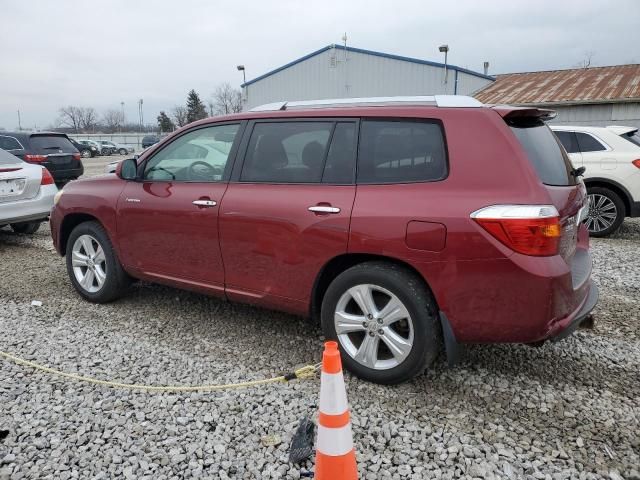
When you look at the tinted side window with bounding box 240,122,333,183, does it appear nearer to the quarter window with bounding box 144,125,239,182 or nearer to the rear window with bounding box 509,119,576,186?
the quarter window with bounding box 144,125,239,182

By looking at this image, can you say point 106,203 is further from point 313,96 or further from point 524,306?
point 313,96

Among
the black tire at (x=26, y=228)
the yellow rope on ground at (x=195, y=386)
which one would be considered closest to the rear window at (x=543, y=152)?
the yellow rope on ground at (x=195, y=386)

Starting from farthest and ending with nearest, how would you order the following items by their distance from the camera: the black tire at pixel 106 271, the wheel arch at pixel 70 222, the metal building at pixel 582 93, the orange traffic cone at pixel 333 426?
the metal building at pixel 582 93 → the wheel arch at pixel 70 222 → the black tire at pixel 106 271 → the orange traffic cone at pixel 333 426

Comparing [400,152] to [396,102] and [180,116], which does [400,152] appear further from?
[180,116]

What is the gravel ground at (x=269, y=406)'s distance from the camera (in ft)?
7.79

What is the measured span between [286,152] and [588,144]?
20.6 feet

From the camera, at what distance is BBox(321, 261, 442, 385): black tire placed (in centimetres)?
278

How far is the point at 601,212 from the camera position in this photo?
24.7 ft

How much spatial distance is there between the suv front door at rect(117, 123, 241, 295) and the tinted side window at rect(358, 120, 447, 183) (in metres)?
1.13

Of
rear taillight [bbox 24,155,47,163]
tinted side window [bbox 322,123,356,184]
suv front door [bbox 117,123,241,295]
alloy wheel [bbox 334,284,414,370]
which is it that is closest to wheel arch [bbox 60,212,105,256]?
suv front door [bbox 117,123,241,295]

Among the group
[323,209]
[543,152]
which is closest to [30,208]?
[323,209]

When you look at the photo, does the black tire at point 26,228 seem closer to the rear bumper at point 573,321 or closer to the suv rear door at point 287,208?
the suv rear door at point 287,208

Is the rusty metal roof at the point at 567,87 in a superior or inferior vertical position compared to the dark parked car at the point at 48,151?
superior

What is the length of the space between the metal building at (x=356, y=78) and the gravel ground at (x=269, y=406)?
20663 millimetres
